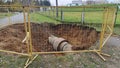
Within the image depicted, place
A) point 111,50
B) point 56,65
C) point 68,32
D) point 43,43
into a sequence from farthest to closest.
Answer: point 68,32 < point 43,43 < point 111,50 < point 56,65

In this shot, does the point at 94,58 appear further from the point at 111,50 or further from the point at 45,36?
the point at 45,36

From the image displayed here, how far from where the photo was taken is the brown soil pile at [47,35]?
25.8 ft

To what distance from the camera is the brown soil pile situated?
7868 mm

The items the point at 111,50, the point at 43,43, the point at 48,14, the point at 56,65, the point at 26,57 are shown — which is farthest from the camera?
the point at 48,14

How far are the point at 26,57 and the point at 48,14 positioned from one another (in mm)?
17607

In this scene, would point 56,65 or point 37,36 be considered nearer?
point 56,65

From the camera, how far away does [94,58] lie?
5.97m

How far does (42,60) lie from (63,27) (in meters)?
6.16

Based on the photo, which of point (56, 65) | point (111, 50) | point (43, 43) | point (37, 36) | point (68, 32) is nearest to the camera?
point (56, 65)

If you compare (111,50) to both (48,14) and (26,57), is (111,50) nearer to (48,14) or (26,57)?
(26,57)

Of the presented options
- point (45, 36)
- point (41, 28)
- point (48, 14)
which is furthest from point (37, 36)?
point (48, 14)

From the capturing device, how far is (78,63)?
5.54m

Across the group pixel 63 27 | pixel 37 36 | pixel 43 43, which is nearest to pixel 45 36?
pixel 37 36

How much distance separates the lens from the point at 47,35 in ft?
33.3
